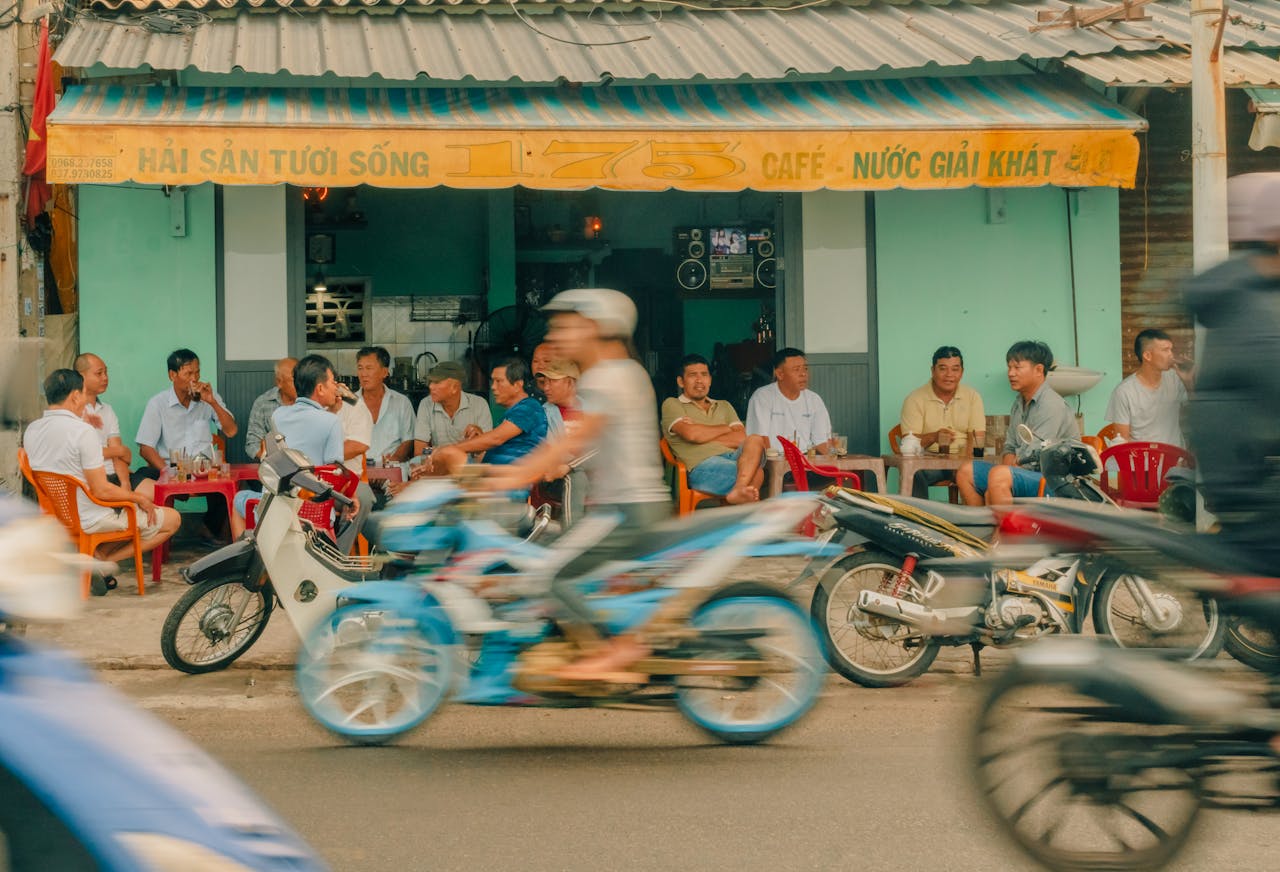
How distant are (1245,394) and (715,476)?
6635 millimetres

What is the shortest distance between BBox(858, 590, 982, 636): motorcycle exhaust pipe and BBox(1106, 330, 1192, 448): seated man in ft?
12.9

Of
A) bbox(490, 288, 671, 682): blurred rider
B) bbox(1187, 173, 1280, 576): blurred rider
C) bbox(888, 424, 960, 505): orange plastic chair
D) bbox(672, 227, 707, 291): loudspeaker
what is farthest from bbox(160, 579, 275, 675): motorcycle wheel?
bbox(672, 227, 707, 291): loudspeaker

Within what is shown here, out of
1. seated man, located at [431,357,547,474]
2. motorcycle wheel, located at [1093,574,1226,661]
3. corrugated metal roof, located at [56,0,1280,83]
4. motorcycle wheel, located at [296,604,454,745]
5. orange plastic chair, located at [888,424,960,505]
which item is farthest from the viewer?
orange plastic chair, located at [888,424,960,505]

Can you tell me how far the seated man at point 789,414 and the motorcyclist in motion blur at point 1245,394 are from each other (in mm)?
6941

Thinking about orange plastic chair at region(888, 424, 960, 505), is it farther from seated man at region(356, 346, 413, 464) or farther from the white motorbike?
the white motorbike

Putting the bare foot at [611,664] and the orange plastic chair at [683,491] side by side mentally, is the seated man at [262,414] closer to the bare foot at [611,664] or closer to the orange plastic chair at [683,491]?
the orange plastic chair at [683,491]

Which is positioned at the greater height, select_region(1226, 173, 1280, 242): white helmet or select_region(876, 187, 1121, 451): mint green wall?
select_region(876, 187, 1121, 451): mint green wall

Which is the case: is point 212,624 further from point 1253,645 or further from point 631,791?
point 1253,645

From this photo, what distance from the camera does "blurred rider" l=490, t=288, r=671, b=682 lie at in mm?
5562

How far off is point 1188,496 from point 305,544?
4.41 m

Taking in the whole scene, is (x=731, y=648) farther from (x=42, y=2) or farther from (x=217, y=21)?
(x=42, y=2)

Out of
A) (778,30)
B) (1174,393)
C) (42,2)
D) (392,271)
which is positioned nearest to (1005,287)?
(1174,393)

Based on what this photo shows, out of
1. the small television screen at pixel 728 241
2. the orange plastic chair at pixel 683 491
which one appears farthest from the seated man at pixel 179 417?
the small television screen at pixel 728 241

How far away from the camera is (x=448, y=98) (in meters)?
10.2
